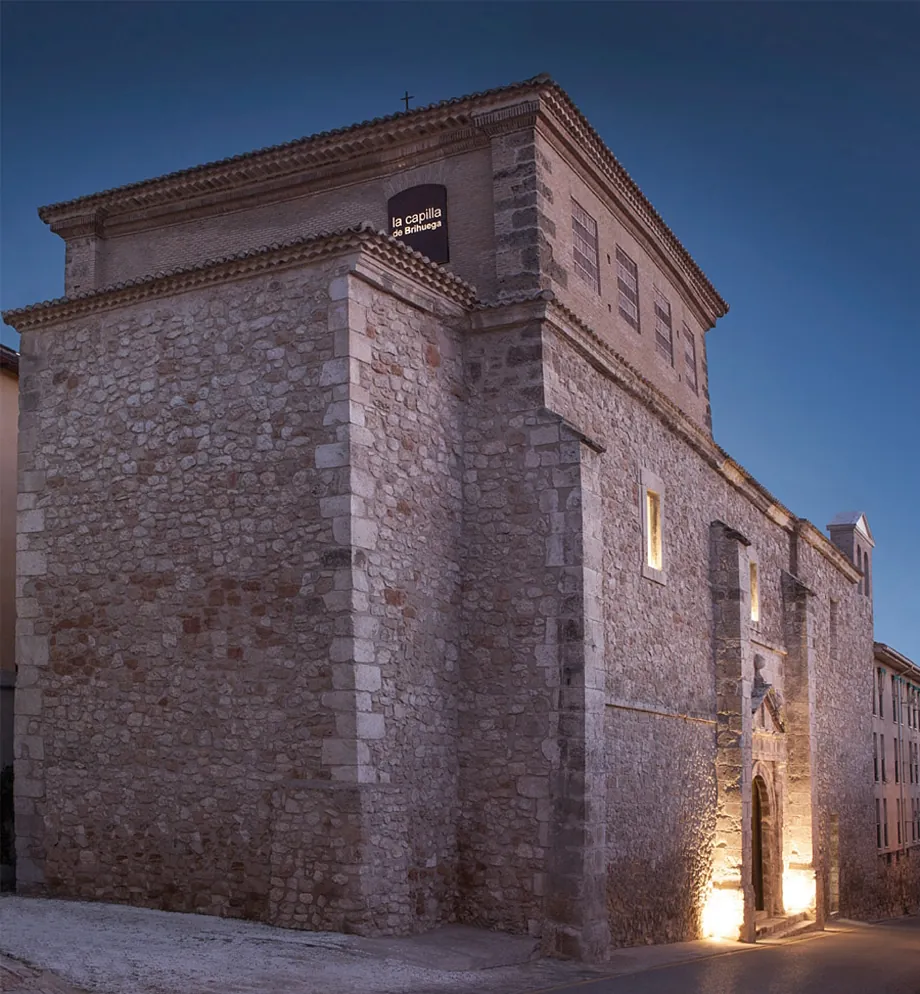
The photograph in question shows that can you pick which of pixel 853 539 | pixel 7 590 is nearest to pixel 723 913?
pixel 7 590

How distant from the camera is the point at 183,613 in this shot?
13688 millimetres

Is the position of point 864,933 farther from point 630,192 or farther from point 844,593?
point 630,192

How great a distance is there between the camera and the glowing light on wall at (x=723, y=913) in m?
A: 18.5

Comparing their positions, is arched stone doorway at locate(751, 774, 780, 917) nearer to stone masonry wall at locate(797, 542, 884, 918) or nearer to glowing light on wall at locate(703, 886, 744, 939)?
stone masonry wall at locate(797, 542, 884, 918)

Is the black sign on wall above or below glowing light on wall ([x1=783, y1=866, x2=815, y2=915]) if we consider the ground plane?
above

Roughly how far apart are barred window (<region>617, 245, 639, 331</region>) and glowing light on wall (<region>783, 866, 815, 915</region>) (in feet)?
35.6

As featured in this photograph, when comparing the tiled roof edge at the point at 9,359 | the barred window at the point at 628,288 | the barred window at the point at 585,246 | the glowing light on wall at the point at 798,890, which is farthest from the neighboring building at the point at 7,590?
the glowing light on wall at the point at 798,890

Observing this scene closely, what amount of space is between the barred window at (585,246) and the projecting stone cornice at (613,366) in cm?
134

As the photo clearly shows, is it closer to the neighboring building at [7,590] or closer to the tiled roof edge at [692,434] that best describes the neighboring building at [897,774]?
the tiled roof edge at [692,434]

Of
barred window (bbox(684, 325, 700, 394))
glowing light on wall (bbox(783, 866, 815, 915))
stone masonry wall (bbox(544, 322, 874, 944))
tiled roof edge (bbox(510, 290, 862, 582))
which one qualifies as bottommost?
glowing light on wall (bbox(783, 866, 815, 915))

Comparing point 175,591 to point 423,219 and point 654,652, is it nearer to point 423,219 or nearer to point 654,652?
point 423,219

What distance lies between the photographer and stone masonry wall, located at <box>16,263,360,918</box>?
42.3 ft

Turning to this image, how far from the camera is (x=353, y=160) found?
55.3ft

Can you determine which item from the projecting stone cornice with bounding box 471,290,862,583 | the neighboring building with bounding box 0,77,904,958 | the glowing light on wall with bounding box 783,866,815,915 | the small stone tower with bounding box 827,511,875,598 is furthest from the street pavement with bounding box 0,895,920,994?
the small stone tower with bounding box 827,511,875,598
